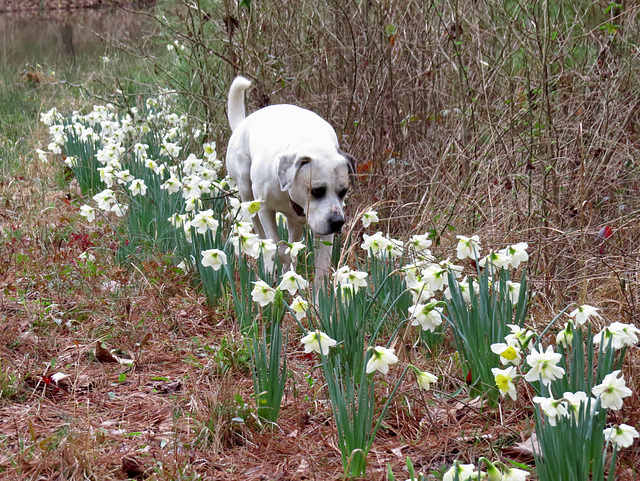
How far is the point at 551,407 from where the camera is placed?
1938mm

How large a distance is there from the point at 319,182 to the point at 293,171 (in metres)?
0.19

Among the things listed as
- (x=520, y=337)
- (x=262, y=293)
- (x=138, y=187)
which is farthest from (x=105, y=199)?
(x=520, y=337)

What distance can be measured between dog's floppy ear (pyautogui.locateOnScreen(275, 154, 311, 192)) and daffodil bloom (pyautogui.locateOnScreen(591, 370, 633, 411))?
8.35 feet

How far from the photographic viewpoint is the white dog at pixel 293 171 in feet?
14.2

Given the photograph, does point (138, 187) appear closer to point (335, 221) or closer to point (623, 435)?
point (335, 221)

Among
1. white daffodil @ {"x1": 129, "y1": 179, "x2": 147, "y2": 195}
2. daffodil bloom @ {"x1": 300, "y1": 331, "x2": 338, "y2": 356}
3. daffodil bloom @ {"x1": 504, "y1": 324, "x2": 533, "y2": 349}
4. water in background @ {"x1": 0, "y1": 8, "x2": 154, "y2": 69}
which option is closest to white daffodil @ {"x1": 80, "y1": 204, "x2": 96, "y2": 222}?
white daffodil @ {"x1": 129, "y1": 179, "x2": 147, "y2": 195}

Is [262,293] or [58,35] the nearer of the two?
[262,293]

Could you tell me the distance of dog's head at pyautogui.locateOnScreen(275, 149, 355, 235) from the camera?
14.1ft

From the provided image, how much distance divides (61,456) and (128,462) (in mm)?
224

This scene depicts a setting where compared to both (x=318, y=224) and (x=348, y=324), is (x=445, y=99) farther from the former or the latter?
(x=348, y=324)

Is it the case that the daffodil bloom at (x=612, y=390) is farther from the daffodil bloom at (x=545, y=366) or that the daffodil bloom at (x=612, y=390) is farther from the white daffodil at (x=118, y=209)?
the white daffodil at (x=118, y=209)

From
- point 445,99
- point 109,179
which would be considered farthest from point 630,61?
point 109,179

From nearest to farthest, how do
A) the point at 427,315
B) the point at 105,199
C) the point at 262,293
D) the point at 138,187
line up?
the point at 427,315, the point at 262,293, the point at 105,199, the point at 138,187

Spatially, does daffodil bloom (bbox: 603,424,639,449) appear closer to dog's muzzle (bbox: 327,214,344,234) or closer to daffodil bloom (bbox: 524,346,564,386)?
daffodil bloom (bbox: 524,346,564,386)
